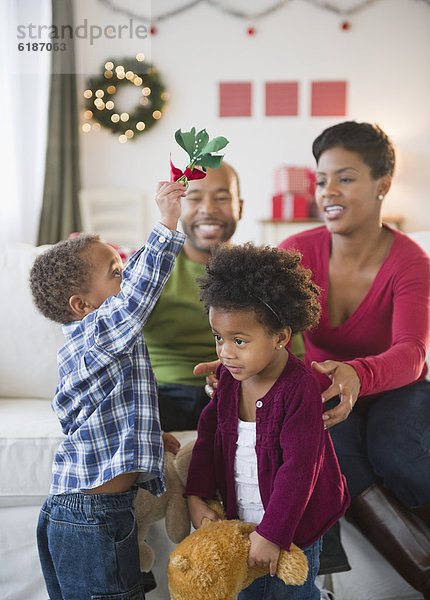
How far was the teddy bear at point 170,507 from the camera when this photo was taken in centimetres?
125

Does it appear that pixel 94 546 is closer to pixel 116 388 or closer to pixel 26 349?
pixel 116 388

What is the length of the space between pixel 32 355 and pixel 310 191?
331cm

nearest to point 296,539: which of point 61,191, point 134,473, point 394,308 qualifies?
point 134,473

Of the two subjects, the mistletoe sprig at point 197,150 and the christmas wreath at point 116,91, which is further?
the christmas wreath at point 116,91

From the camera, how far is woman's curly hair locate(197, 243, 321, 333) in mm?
1031

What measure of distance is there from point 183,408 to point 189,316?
0.84ft

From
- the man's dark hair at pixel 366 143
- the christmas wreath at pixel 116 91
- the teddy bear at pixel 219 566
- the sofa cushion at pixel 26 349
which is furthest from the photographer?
the christmas wreath at pixel 116 91

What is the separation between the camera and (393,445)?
4.53 ft

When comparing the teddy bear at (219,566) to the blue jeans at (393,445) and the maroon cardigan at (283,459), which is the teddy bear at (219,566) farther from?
the blue jeans at (393,445)

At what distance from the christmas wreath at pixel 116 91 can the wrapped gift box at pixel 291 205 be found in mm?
1197

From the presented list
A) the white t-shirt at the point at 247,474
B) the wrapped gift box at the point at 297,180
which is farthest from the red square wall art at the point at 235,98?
the white t-shirt at the point at 247,474

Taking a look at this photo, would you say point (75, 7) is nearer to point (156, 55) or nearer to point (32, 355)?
point (156, 55)

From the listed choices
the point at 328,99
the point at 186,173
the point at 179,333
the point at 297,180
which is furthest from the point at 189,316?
the point at 328,99

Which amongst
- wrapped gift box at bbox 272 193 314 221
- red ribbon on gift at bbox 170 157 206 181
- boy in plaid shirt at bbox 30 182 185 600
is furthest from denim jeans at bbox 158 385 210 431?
wrapped gift box at bbox 272 193 314 221
